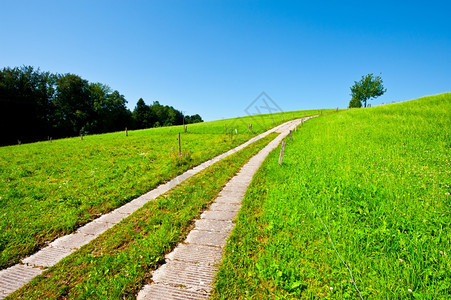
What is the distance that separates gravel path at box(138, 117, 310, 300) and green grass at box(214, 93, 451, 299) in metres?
0.28

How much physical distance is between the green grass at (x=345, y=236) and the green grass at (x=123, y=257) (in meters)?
1.50

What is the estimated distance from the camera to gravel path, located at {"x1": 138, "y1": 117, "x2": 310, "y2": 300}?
323 centimetres

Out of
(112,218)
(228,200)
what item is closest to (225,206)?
(228,200)

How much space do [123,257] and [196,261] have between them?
154 cm

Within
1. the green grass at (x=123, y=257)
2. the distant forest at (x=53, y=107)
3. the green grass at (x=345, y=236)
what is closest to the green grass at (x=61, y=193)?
the green grass at (x=123, y=257)

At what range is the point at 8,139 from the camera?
4806 cm

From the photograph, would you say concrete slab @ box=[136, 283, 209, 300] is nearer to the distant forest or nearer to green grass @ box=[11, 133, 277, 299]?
green grass @ box=[11, 133, 277, 299]

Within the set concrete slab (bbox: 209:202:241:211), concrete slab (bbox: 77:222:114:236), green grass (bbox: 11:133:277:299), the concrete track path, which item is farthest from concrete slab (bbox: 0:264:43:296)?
concrete slab (bbox: 209:202:241:211)

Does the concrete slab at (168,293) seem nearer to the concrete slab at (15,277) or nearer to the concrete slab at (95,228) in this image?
the concrete slab at (15,277)

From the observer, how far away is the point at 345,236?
417cm

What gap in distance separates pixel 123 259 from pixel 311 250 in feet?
12.7

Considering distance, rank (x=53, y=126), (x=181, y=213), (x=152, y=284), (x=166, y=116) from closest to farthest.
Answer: (x=152, y=284), (x=181, y=213), (x=53, y=126), (x=166, y=116)

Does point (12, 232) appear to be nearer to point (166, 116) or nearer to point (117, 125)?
point (117, 125)

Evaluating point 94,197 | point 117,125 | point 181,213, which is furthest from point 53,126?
point 181,213
